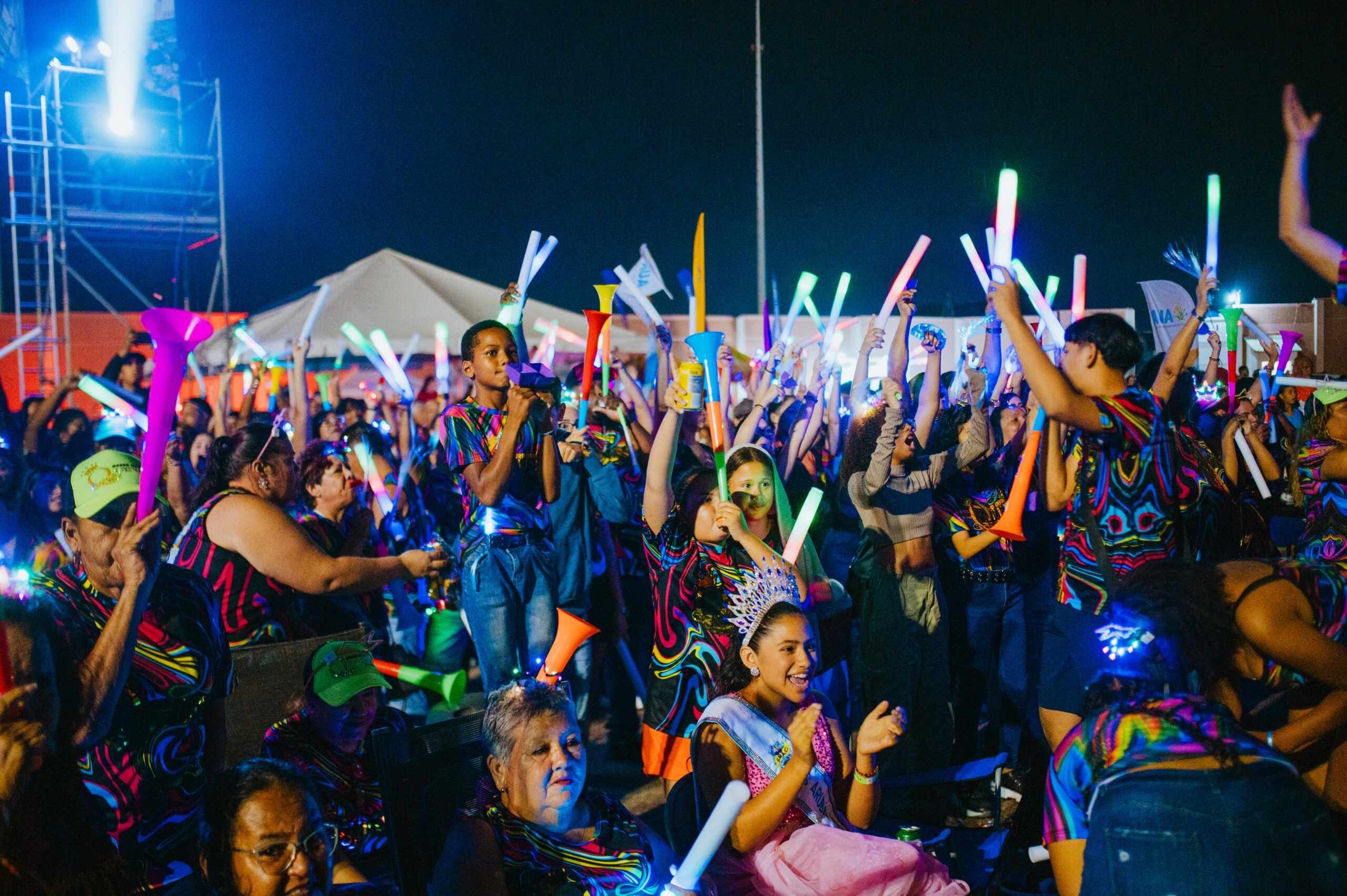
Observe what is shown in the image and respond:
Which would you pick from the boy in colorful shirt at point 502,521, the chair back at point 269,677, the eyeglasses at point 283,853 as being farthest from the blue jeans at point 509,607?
the eyeglasses at point 283,853

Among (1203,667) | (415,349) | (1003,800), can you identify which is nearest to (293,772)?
(1203,667)

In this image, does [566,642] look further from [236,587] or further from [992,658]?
[992,658]

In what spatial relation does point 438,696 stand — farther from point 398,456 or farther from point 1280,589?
point 1280,589

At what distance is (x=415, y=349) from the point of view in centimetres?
1184

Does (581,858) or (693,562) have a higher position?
(693,562)

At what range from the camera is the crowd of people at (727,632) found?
2002 mm

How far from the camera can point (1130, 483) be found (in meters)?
3.16

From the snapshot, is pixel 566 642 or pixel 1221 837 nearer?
pixel 1221 837

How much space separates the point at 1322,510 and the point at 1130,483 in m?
0.97

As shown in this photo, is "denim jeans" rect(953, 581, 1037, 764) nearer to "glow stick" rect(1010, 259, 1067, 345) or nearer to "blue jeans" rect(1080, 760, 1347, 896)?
"glow stick" rect(1010, 259, 1067, 345)

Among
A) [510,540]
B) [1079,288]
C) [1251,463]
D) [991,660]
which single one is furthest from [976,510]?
[510,540]

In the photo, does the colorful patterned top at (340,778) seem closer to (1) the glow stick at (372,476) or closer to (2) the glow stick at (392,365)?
(1) the glow stick at (372,476)

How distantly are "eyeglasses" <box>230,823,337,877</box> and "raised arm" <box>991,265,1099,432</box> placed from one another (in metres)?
2.31

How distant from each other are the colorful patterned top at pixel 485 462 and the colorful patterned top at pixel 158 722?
4.14ft
